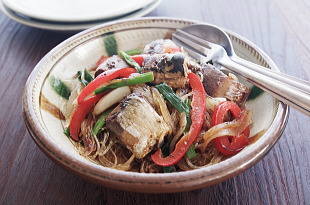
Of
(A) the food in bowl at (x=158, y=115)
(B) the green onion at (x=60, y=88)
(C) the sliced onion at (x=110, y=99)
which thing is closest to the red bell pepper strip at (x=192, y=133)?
(A) the food in bowl at (x=158, y=115)

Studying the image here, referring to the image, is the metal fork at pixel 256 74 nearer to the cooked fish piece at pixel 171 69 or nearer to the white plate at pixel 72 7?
the cooked fish piece at pixel 171 69

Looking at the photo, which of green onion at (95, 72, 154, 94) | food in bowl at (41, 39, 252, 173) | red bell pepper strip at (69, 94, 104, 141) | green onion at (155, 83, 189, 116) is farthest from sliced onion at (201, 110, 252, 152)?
red bell pepper strip at (69, 94, 104, 141)

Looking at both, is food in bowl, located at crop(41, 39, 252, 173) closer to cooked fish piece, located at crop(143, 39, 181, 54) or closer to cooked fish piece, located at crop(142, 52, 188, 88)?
cooked fish piece, located at crop(142, 52, 188, 88)

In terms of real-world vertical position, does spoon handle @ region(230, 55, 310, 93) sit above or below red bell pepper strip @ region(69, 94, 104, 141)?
Answer: above

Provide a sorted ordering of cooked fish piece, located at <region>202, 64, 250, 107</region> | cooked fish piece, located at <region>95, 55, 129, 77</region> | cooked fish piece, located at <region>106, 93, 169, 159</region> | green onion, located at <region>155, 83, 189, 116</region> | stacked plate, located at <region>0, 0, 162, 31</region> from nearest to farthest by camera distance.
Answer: cooked fish piece, located at <region>106, 93, 169, 159</region>, green onion, located at <region>155, 83, 189, 116</region>, cooked fish piece, located at <region>202, 64, 250, 107</region>, cooked fish piece, located at <region>95, 55, 129, 77</region>, stacked plate, located at <region>0, 0, 162, 31</region>

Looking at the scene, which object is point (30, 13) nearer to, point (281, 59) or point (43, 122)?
point (43, 122)

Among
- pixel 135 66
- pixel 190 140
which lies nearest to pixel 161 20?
pixel 135 66

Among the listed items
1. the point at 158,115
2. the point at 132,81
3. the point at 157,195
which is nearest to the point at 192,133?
the point at 158,115
